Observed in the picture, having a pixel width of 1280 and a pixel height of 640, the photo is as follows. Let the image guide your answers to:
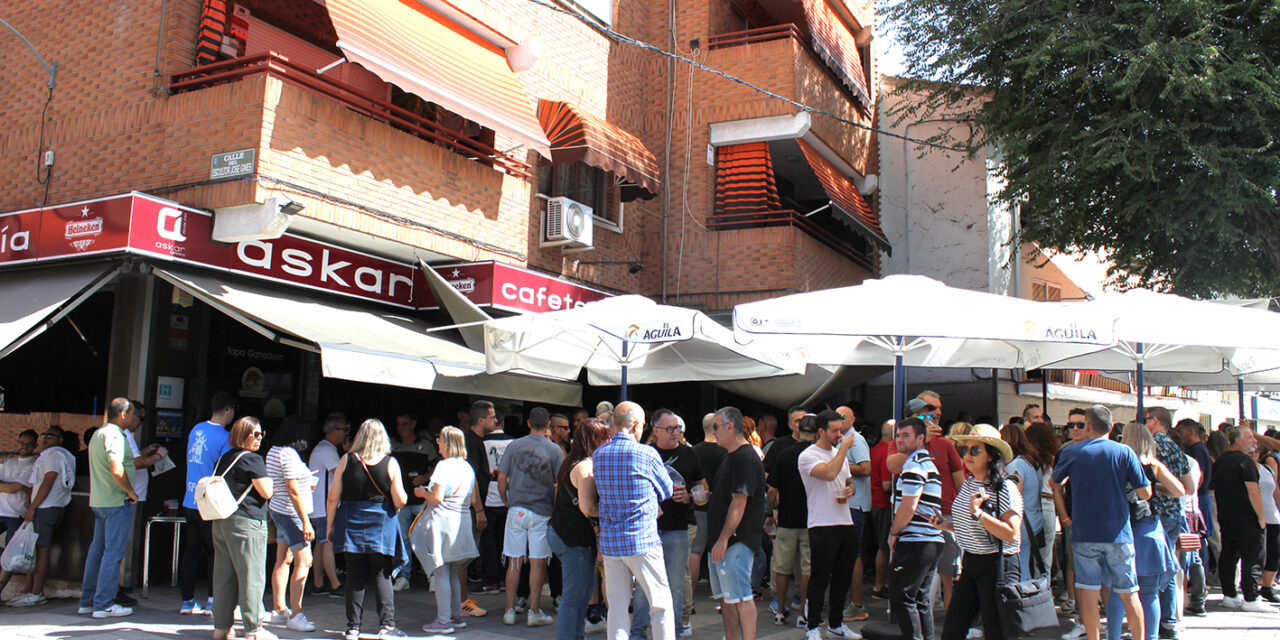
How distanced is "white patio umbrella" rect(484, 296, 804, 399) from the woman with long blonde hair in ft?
6.61

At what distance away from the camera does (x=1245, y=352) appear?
11.2 m

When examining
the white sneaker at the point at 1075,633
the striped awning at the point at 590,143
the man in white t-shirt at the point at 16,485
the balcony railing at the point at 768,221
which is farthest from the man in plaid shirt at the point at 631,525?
the balcony railing at the point at 768,221

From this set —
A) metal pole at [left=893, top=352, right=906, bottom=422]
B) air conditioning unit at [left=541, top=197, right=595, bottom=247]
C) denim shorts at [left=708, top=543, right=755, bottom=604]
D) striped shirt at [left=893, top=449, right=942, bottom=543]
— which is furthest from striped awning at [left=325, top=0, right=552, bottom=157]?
striped shirt at [left=893, top=449, right=942, bottom=543]

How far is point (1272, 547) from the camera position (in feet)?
32.2

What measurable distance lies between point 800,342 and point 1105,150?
214 inches

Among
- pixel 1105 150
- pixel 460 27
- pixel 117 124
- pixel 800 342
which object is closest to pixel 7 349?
pixel 117 124

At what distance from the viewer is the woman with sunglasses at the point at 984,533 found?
6.46m

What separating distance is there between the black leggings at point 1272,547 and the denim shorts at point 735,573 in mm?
6128

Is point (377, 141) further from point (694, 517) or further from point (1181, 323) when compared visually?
Result: point (1181, 323)

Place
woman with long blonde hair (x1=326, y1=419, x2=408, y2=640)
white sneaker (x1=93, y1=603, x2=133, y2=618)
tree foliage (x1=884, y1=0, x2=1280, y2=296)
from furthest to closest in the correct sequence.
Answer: tree foliage (x1=884, y1=0, x2=1280, y2=296) → white sneaker (x1=93, y1=603, x2=133, y2=618) → woman with long blonde hair (x1=326, y1=419, x2=408, y2=640)

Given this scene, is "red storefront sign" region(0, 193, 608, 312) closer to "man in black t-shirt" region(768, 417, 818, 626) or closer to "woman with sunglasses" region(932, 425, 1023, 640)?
"man in black t-shirt" region(768, 417, 818, 626)

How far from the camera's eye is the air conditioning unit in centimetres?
1320

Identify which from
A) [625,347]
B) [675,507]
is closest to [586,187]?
[625,347]

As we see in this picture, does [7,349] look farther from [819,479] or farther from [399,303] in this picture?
[819,479]
